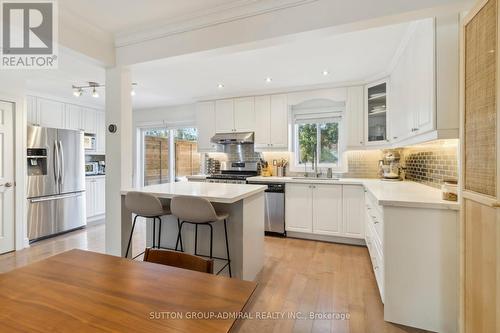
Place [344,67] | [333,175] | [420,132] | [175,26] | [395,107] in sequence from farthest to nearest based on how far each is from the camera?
[333,175] → [344,67] → [395,107] → [175,26] → [420,132]

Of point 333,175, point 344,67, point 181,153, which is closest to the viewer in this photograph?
point 344,67

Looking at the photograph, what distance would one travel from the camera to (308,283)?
7.90ft

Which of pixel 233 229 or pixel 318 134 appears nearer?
pixel 233 229

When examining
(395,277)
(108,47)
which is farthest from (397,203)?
(108,47)

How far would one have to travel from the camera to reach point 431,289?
5.60 feet

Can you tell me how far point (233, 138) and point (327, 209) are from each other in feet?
6.60

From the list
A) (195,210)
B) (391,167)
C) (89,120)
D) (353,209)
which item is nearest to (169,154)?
(89,120)

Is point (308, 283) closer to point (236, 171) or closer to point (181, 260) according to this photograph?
Answer: point (181, 260)

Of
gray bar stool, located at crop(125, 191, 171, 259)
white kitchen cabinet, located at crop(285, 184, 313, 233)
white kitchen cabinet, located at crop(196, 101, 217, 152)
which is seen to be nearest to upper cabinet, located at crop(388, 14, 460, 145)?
white kitchen cabinet, located at crop(285, 184, 313, 233)

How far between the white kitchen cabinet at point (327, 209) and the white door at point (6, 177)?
4.15 metres

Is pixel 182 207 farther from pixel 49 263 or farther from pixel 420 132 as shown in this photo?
pixel 420 132

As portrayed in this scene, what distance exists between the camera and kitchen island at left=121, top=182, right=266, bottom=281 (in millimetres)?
2162

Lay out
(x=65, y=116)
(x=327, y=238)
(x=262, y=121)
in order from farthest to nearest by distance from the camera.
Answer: (x=65, y=116)
(x=262, y=121)
(x=327, y=238)

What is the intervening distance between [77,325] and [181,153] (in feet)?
16.8
